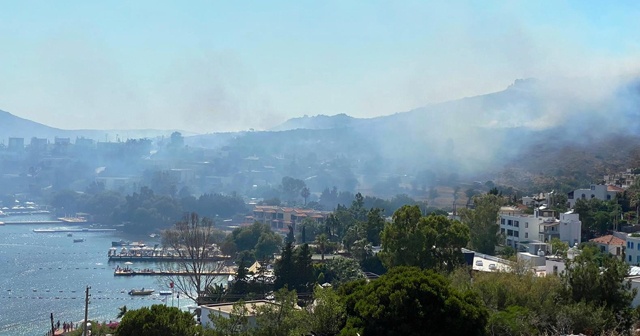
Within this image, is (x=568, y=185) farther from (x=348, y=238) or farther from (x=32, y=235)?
(x=32, y=235)

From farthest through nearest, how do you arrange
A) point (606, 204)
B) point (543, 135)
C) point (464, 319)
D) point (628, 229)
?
point (543, 135) → point (606, 204) → point (628, 229) → point (464, 319)

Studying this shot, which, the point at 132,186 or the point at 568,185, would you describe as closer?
the point at 568,185

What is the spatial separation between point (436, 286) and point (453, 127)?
61.2m

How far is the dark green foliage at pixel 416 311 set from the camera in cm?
788

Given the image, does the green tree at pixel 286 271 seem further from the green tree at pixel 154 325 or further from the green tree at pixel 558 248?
the green tree at pixel 154 325

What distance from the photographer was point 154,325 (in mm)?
8219

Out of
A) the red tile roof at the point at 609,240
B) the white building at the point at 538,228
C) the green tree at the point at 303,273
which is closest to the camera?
the green tree at the point at 303,273

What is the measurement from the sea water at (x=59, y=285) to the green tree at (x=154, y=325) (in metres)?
8.88

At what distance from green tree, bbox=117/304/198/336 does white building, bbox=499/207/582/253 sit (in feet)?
33.2

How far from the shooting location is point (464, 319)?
796 centimetres

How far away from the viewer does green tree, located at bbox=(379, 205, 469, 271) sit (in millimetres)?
12117

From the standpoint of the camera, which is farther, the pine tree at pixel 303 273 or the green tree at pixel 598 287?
the pine tree at pixel 303 273

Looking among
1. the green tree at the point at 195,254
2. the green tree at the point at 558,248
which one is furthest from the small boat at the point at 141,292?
the green tree at the point at 558,248

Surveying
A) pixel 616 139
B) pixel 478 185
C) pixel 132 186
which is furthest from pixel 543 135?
pixel 132 186
